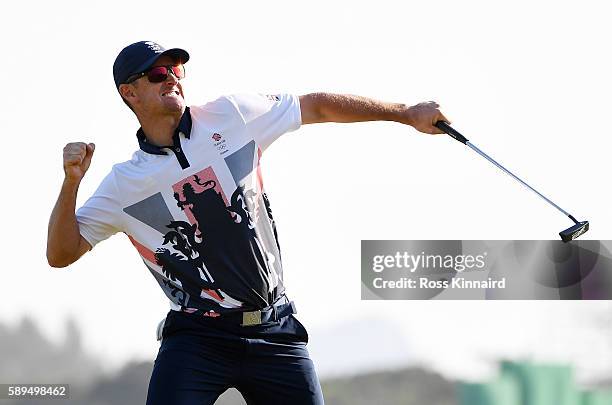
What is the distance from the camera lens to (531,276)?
42.1 feet

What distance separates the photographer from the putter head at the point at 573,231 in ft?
19.7

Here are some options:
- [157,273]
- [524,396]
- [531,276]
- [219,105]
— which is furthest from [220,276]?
[531,276]

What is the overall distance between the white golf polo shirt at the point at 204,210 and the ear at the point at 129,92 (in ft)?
0.85

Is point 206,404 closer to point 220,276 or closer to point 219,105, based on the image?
point 220,276

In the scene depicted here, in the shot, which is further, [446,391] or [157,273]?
[446,391]

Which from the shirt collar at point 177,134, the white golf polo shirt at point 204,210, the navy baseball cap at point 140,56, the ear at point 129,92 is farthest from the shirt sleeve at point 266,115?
the ear at point 129,92

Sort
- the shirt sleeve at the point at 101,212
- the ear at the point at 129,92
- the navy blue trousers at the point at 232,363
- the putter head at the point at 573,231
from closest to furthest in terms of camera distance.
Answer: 1. the navy blue trousers at the point at 232,363
2. the shirt sleeve at the point at 101,212
3. the ear at the point at 129,92
4. the putter head at the point at 573,231

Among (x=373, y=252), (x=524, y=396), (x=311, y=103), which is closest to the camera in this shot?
(x=311, y=103)

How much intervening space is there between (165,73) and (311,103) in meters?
0.76

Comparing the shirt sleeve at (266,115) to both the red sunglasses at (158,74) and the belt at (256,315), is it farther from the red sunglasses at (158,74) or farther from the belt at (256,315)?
the belt at (256,315)

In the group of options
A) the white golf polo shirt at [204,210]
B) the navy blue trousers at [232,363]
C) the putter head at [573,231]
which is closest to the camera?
the navy blue trousers at [232,363]

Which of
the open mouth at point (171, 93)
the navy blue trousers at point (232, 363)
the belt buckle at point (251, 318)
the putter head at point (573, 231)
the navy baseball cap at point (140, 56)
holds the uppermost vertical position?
the navy baseball cap at point (140, 56)

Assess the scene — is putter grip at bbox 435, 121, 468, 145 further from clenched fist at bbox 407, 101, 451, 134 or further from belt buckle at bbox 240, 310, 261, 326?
belt buckle at bbox 240, 310, 261, 326

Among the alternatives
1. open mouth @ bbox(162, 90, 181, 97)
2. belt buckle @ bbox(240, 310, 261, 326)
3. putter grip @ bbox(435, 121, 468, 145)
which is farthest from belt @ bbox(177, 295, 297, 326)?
putter grip @ bbox(435, 121, 468, 145)
